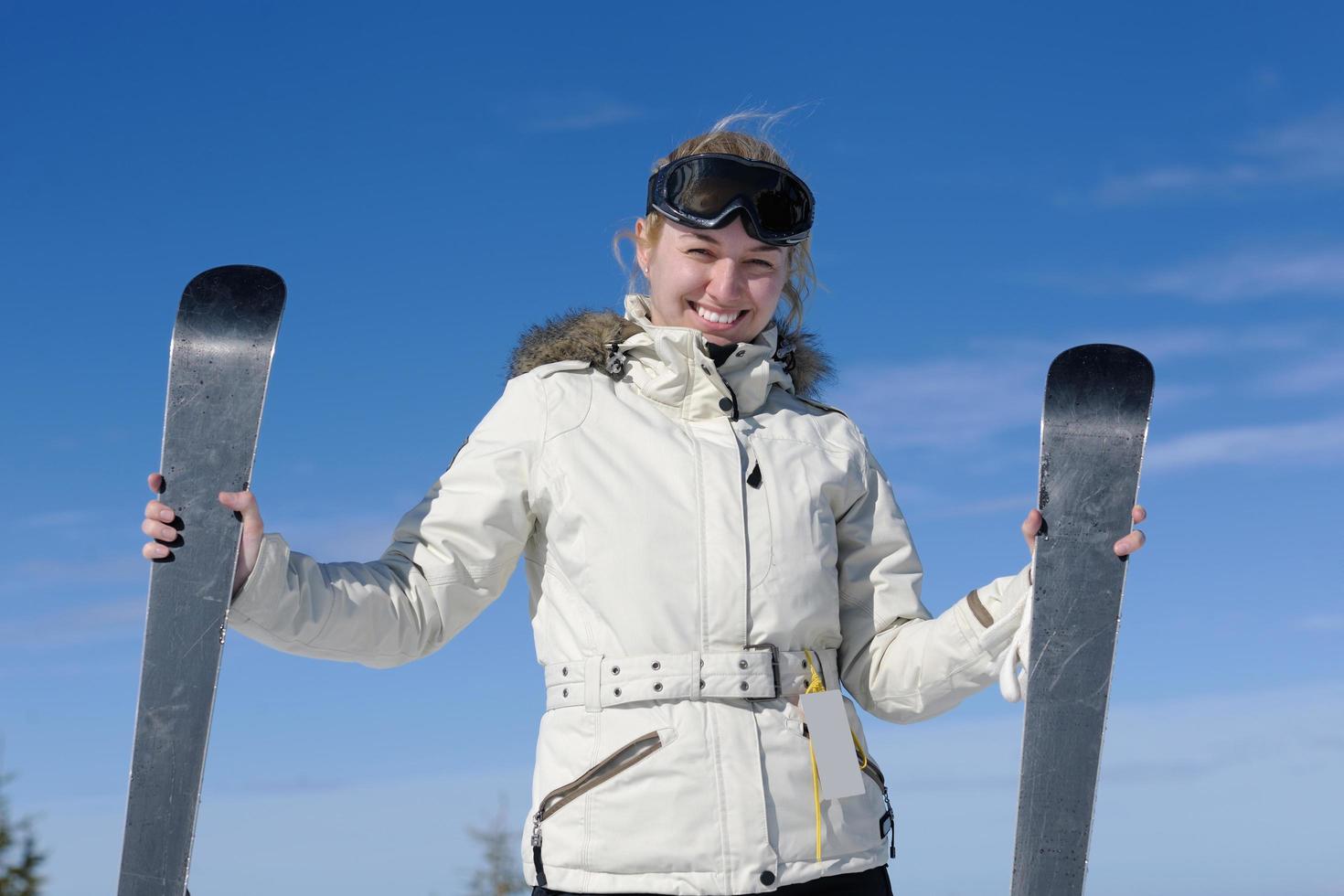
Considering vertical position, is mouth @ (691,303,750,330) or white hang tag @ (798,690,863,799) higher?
mouth @ (691,303,750,330)

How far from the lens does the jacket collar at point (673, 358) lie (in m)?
2.72

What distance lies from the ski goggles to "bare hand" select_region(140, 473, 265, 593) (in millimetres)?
1176

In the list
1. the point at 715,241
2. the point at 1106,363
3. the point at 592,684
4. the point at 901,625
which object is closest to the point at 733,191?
the point at 715,241

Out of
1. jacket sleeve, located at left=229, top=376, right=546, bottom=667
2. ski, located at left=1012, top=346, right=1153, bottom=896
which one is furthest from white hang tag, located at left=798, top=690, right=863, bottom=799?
jacket sleeve, located at left=229, top=376, right=546, bottom=667

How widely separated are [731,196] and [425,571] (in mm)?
1123

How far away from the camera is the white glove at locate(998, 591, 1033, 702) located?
2.60 metres

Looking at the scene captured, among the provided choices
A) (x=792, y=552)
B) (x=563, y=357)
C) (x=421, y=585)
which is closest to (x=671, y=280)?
(x=563, y=357)

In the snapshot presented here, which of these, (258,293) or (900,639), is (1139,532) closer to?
(900,639)

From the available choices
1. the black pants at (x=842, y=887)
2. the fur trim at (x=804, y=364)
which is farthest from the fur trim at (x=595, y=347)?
the black pants at (x=842, y=887)

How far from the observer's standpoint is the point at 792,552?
2596mm

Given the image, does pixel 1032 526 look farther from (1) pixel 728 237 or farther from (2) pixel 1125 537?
(1) pixel 728 237

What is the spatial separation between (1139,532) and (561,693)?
4.19 feet

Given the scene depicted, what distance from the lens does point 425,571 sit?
8.71ft

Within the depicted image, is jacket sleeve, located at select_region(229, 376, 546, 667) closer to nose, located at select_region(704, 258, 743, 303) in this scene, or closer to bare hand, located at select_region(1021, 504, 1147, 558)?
nose, located at select_region(704, 258, 743, 303)
